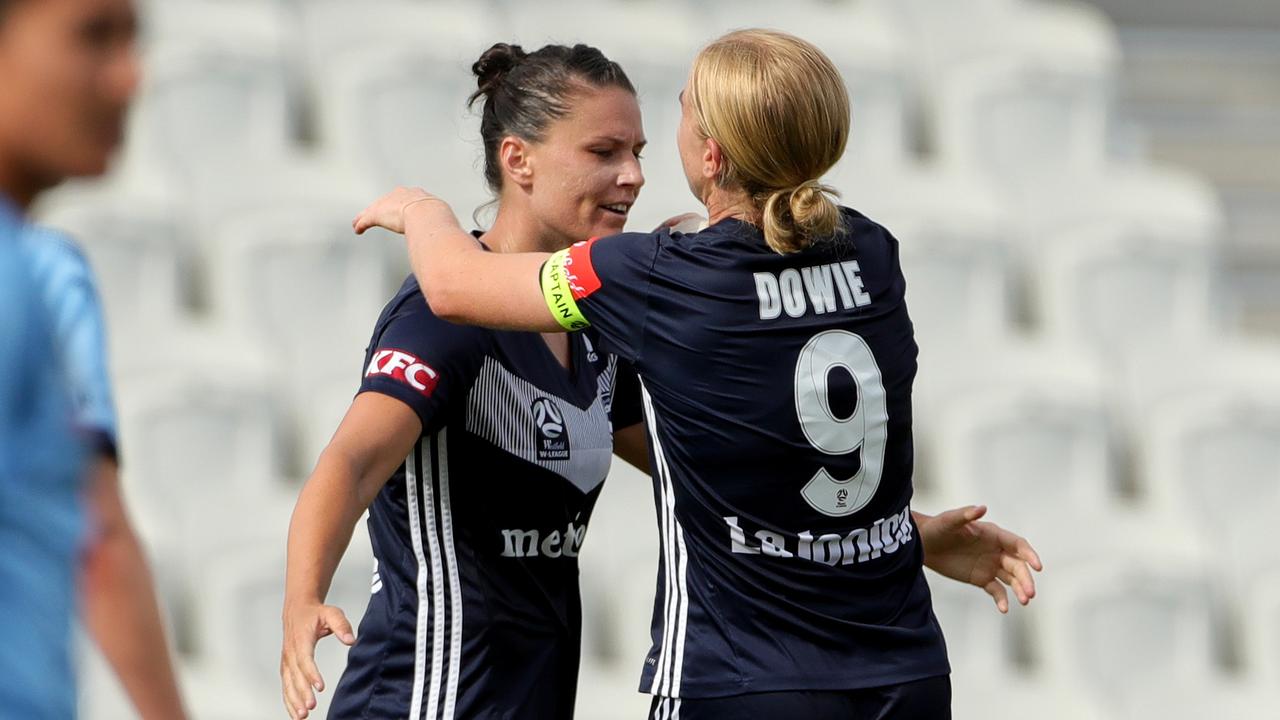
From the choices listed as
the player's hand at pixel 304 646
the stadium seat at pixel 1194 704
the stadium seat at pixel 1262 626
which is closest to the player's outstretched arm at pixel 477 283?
the player's hand at pixel 304 646

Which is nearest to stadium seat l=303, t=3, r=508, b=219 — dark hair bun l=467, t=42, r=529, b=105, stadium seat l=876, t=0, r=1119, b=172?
stadium seat l=876, t=0, r=1119, b=172

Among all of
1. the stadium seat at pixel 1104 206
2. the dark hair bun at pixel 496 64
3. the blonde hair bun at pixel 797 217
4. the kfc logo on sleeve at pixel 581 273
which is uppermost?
the stadium seat at pixel 1104 206

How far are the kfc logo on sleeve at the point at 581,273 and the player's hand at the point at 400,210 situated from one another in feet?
0.73

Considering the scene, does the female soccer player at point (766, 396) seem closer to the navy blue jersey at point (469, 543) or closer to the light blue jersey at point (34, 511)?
the navy blue jersey at point (469, 543)

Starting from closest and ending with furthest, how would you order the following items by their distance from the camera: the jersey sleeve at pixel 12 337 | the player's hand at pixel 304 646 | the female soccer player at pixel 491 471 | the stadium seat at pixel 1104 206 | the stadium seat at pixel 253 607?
1. the jersey sleeve at pixel 12 337
2. the player's hand at pixel 304 646
3. the female soccer player at pixel 491 471
4. the stadium seat at pixel 253 607
5. the stadium seat at pixel 1104 206

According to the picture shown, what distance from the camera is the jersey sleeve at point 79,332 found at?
1120 millimetres

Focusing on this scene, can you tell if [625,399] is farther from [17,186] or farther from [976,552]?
[17,186]

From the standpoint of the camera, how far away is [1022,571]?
203 cm

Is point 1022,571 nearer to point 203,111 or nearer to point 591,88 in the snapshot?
point 591,88

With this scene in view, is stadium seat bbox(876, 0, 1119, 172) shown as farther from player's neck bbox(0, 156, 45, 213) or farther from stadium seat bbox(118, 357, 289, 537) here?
player's neck bbox(0, 156, 45, 213)

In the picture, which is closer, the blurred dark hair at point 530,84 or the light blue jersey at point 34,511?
the light blue jersey at point 34,511

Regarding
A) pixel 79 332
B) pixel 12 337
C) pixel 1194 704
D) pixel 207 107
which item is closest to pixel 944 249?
pixel 1194 704

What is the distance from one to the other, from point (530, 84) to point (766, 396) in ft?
2.11

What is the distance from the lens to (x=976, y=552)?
2.09 meters
